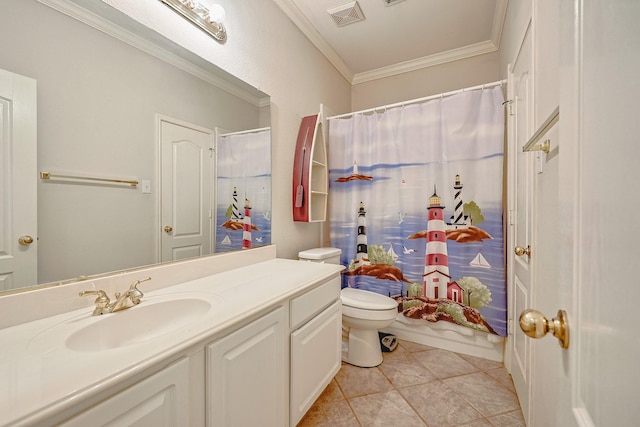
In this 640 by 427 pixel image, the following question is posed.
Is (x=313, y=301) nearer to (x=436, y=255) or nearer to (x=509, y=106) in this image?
(x=436, y=255)

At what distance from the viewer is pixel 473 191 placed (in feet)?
6.58

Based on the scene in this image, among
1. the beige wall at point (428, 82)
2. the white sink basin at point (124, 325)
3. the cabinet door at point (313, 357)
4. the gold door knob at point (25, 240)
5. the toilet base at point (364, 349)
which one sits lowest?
the toilet base at point (364, 349)

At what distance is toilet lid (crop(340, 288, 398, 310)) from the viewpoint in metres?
1.85

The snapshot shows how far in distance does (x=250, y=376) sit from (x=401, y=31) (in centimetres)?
269

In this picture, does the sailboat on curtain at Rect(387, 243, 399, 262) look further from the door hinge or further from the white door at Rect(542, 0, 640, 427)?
the white door at Rect(542, 0, 640, 427)

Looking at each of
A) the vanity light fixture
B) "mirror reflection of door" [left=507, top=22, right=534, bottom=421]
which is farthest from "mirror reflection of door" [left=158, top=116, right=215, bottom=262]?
"mirror reflection of door" [left=507, top=22, right=534, bottom=421]

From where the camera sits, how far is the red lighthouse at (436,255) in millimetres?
2096

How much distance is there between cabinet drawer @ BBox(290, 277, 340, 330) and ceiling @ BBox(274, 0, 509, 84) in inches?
77.9

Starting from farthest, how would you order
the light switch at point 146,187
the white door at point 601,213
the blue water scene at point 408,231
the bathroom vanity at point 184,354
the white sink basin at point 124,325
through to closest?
1. the blue water scene at point 408,231
2. the light switch at point 146,187
3. the white sink basin at point 124,325
4. the bathroom vanity at point 184,354
5. the white door at point 601,213

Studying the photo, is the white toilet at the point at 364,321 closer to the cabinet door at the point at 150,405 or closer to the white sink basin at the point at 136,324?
the white sink basin at the point at 136,324

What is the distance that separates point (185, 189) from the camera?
1320 mm

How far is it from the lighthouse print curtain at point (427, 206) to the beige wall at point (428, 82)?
1.97ft

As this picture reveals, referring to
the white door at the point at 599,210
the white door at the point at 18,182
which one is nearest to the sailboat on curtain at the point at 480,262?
the white door at the point at 599,210

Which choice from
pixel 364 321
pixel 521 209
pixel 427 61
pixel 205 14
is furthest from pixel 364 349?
pixel 427 61
